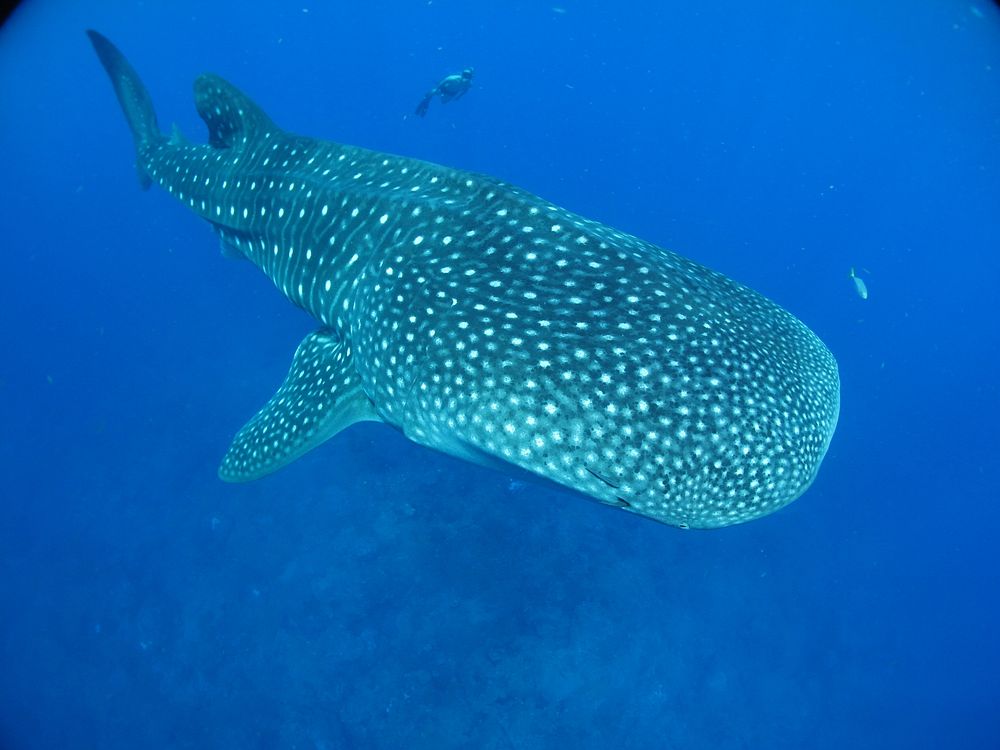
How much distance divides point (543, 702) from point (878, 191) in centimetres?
3427

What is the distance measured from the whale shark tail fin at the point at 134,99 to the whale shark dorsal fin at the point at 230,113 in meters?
1.92

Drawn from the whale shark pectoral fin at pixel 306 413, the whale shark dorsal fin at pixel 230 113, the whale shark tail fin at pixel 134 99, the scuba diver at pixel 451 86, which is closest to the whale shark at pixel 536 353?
the whale shark pectoral fin at pixel 306 413

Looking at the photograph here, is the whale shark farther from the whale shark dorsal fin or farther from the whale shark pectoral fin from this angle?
the whale shark dorsal fin

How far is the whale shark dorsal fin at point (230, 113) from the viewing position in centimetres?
630

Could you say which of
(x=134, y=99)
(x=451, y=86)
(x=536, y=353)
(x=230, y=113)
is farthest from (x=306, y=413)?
(x=451, y=86)

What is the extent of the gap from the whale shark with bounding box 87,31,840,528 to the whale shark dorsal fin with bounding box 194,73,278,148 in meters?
1.11

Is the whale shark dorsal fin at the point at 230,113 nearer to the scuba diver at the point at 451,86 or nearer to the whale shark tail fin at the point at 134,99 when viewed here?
the whale shark tail fin at the point at 134,99

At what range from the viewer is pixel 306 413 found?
5.04m

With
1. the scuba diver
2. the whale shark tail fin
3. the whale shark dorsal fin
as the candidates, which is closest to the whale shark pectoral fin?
the whale shark dorsal fin

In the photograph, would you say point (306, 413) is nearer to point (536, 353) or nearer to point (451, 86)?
point (536, 353)

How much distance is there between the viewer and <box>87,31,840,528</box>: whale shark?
290 centimetres

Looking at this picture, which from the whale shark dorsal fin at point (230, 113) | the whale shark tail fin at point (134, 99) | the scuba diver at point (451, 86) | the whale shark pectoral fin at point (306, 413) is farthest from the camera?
the scuba diver at point (451, 86)

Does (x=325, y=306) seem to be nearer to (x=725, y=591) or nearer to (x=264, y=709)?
(x=264, y=709)

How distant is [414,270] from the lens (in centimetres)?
413
